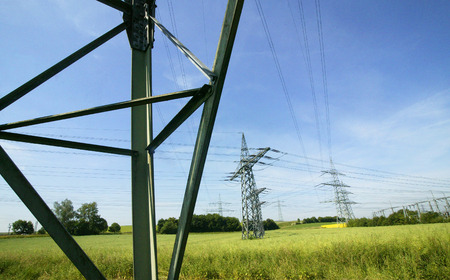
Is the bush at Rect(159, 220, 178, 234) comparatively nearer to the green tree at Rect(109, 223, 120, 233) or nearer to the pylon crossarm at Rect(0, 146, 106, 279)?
the green tree at Rect(109, 223, 120, 233)

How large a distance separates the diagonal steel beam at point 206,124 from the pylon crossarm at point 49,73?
2.06m

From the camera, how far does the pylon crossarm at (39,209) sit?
1879 mm

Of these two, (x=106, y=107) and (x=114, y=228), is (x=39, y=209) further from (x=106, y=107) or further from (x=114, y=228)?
(x=114, y=228)

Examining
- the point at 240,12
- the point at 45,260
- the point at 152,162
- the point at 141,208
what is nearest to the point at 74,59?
the point at 152,162

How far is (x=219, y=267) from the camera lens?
23.4 ft

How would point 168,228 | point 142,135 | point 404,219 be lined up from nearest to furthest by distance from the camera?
point 142,135
point 404,219
point 168,228

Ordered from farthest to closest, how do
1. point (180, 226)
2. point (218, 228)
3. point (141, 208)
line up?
point (218, 228) → point (141, 208) → point (180, 226)

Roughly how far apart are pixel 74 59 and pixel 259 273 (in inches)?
277

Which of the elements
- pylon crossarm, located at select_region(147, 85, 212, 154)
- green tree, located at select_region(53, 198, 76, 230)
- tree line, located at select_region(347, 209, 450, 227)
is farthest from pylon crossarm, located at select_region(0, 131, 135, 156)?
tree line, located at select_region(347, 209, 450, 227)

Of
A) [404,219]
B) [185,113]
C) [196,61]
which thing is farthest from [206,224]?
[196,61]

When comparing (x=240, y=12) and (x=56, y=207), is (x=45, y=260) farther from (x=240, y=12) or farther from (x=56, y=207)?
(x=56, y=207)

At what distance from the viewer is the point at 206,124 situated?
2.00 meters

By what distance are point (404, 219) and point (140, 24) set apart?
4071cm

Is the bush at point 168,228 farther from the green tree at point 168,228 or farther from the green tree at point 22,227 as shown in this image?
the green tree at point 22,227
